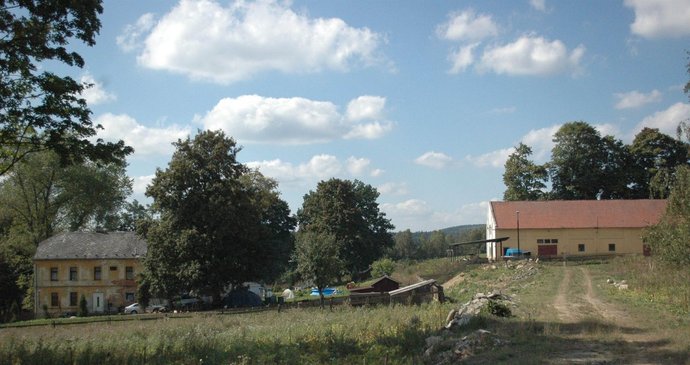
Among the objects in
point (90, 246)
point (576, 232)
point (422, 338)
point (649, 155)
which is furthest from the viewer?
point (649, 155)

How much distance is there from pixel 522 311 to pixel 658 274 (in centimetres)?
762

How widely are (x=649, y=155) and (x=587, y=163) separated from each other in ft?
24.5

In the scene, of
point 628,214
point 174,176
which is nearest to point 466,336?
point 174,176

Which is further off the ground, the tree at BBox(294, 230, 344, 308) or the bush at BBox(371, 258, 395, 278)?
the tree at BBox(294, 230, 344, 308)

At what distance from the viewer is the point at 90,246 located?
58.7m

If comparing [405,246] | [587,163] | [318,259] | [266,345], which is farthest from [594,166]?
[405,246]

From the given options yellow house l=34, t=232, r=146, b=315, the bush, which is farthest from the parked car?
the bush

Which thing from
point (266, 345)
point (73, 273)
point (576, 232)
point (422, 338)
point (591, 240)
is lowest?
point (73, 273)

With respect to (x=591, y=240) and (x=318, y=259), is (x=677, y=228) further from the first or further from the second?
(x=591, y=240)

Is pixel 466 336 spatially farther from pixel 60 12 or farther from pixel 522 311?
pixel 60 12

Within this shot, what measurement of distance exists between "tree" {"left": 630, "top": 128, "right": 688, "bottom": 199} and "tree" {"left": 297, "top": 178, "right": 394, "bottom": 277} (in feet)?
113

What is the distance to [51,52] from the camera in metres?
16.9

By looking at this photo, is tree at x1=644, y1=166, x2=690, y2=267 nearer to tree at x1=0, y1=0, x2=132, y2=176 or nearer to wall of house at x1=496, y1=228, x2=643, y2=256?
tree at x1=0, y1=0, x2=132, y2=176

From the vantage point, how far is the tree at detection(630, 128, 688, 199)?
7125cm
